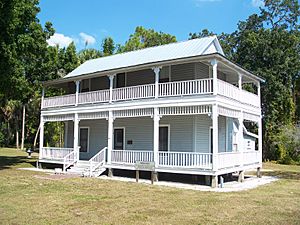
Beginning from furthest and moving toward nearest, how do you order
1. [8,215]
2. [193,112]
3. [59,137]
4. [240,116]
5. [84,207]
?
[59,137]
[240,116]
[193,112]
[84,207]
[8,215]

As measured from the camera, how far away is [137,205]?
35.9ft

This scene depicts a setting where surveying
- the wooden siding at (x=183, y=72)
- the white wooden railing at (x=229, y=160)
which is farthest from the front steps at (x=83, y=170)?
the white wooden railing at (x=229, y=160)

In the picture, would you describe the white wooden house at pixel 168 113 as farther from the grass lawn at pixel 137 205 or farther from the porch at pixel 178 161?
the grass lawn at pixel 137 205

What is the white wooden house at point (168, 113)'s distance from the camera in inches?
643

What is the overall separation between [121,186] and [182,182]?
11.5 ft

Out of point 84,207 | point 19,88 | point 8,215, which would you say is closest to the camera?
point 8,215

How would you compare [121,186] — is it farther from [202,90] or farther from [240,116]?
[240,116]

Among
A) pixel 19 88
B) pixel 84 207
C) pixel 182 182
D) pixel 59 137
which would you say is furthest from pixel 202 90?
pixel 59 137

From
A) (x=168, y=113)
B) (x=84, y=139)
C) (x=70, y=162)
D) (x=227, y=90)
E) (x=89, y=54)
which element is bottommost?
(x=70, y=162)

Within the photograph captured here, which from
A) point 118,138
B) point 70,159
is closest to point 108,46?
point 118,138

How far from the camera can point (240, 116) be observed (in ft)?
60.8

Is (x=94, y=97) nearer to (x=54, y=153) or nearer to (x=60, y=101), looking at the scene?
(x=60, y=101)

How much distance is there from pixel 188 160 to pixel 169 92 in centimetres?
354

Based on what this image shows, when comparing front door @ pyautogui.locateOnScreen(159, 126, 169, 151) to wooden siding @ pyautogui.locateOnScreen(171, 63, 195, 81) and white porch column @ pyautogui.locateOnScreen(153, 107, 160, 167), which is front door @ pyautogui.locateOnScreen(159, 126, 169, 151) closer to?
white porch column @ pyautogui.locateOnScreen(153, 107, 160, 167)
